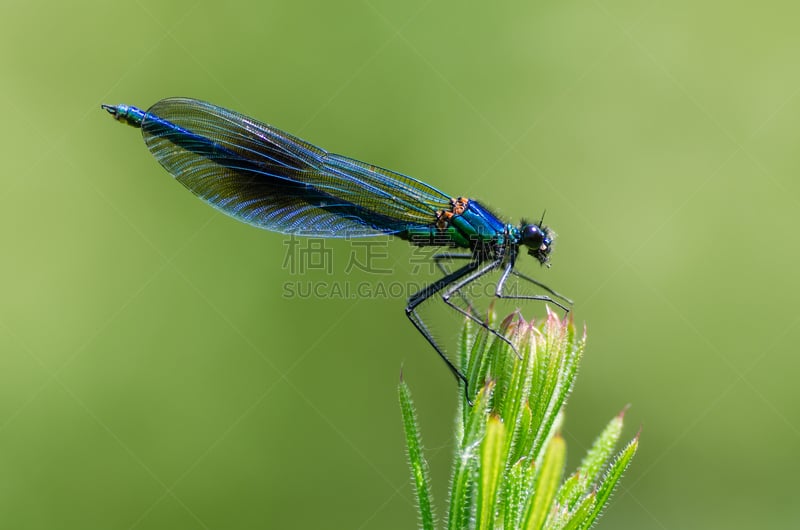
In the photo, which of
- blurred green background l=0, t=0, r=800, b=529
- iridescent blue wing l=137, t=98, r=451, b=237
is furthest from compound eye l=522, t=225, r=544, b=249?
blurred green background l=0, t=0, r=800, b=529

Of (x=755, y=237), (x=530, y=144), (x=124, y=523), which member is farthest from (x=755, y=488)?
(x=124, y=523)

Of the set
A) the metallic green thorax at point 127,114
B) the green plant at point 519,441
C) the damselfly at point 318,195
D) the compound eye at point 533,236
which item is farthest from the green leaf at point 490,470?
the metallic green thorax at point 127,114

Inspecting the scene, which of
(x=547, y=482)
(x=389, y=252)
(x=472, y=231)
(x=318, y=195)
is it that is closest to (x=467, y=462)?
(x=547, y=482)

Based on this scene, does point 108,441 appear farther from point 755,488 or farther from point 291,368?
point 755,488

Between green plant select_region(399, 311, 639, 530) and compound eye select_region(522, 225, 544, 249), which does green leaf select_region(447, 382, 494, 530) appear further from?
compound eye select_region(522, 225, 544, 249)

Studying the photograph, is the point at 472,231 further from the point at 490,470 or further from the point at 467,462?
the point at 490,470

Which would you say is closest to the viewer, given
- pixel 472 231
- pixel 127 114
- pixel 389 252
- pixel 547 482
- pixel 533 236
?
pixel 547 482
